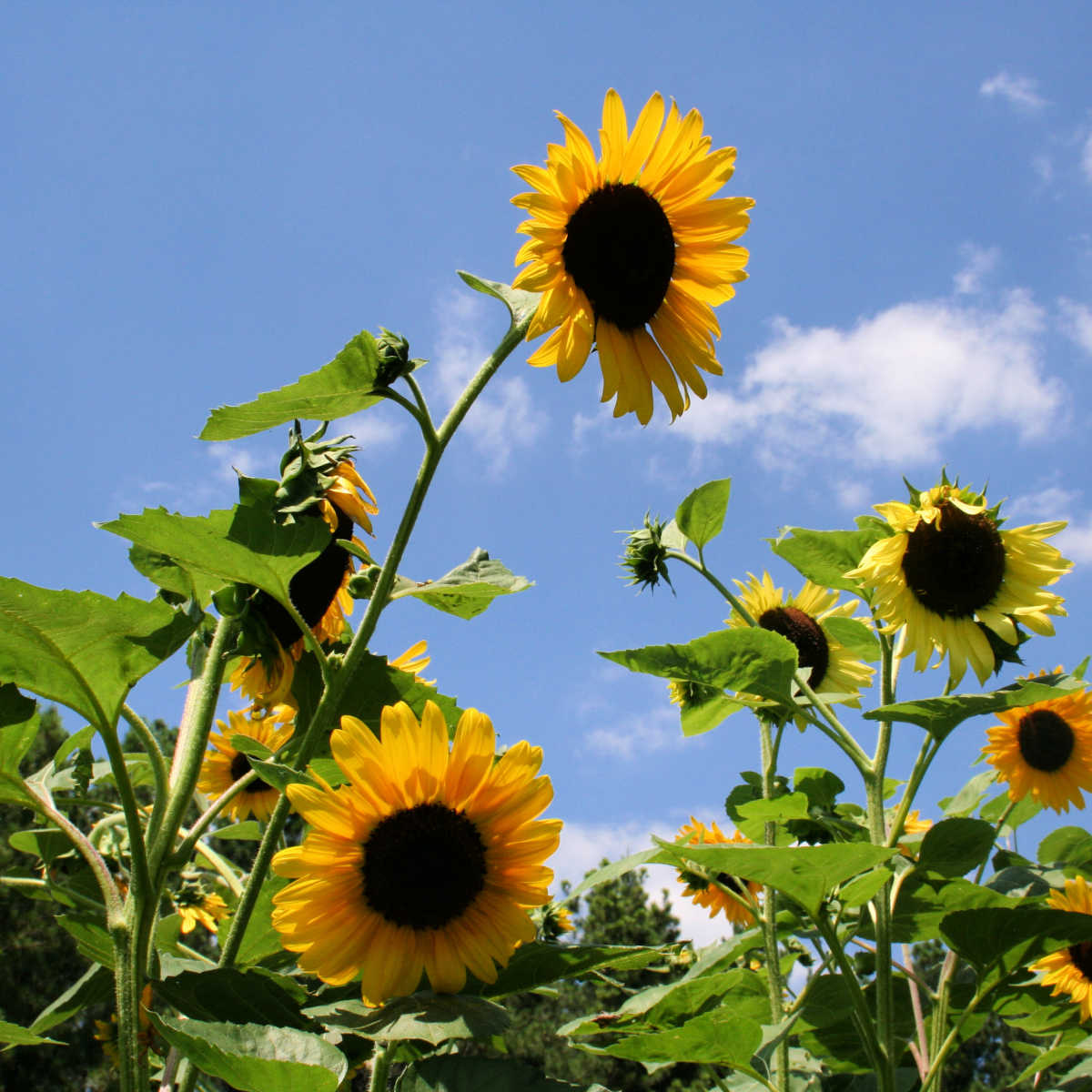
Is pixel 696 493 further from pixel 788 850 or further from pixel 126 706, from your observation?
pixel 126 706

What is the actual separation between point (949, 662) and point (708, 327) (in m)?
0.91

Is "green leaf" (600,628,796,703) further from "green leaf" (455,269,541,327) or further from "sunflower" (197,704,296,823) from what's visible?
"sunflower" (197,704,296,823)

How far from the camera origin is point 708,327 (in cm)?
161

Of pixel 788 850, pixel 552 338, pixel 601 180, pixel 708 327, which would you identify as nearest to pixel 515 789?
pixel 788 850

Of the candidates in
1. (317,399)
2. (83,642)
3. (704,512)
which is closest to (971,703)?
(704,512)

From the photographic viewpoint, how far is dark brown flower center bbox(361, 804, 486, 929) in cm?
130

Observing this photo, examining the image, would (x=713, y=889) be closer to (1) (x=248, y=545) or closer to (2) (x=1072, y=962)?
(2) (x=1072, y=962)

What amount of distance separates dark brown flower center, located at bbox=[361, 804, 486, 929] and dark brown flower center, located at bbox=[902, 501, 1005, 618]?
119cm

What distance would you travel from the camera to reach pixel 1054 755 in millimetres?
3330

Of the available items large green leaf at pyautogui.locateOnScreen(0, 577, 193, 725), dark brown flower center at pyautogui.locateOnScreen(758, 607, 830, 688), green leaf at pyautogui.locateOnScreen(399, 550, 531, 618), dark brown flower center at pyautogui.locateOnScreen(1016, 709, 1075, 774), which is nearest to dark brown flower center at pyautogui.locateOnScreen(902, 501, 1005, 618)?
dark brown flower center at pyautogui.locateOnScreen(758, 607, 830, 688)

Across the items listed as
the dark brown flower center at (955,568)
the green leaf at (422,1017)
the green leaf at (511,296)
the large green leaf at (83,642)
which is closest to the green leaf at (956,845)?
the dark brown flower center at (955,568)

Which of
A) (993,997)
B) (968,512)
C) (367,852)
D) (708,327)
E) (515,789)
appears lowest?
(367,852)

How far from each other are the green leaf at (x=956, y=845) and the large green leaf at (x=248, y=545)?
1296mm

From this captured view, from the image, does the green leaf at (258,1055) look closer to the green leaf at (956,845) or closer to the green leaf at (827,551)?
the green leaf at (956,845)
